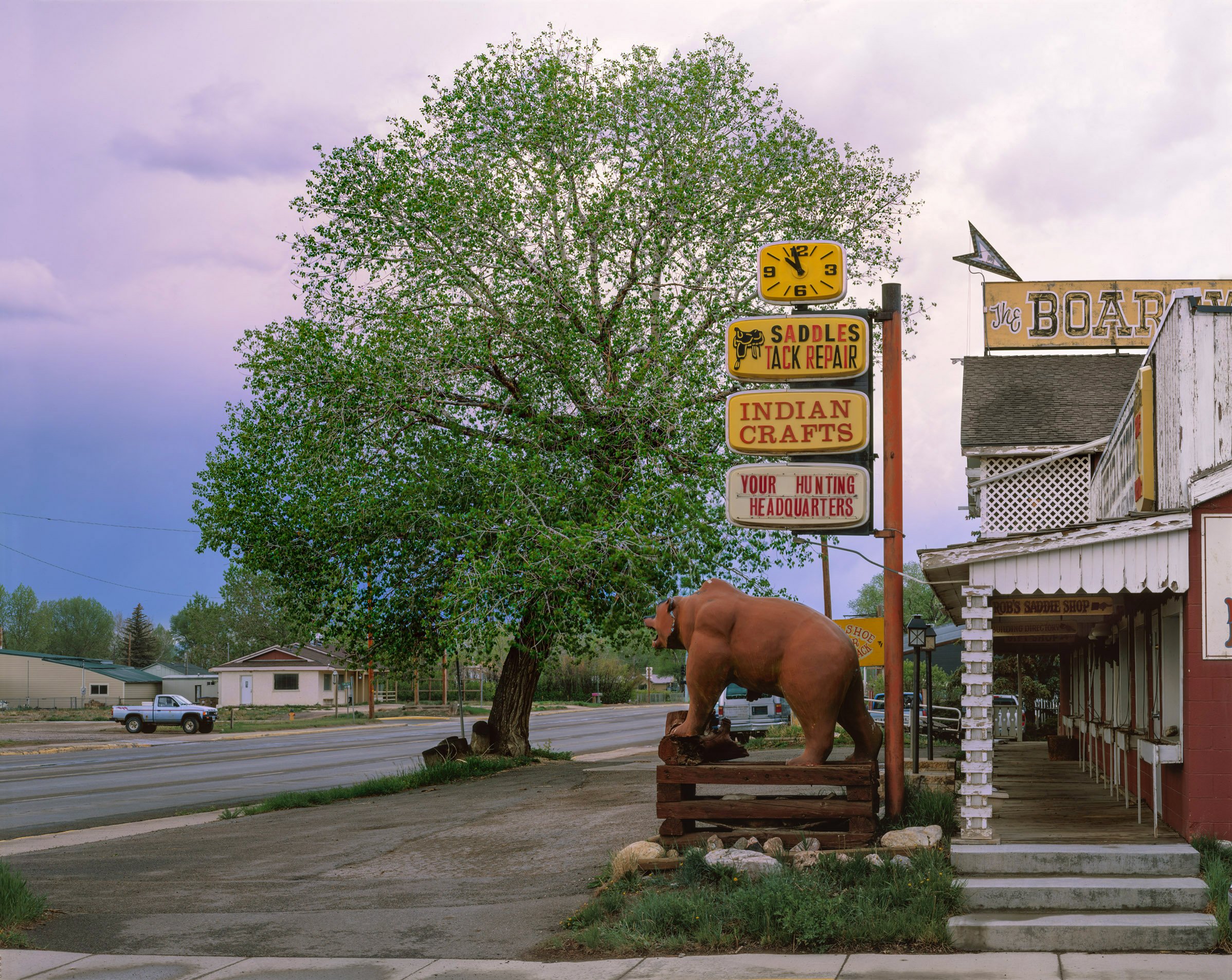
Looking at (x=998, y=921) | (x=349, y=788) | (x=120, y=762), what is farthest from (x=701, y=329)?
(x=120, y=762)

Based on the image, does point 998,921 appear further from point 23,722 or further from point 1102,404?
point 23,722

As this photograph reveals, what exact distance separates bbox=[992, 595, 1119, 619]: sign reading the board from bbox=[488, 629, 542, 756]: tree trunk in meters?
12.7

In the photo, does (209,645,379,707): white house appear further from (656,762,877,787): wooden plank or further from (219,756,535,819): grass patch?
(656,762,877,787): wooden plank

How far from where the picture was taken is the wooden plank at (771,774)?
9.93m

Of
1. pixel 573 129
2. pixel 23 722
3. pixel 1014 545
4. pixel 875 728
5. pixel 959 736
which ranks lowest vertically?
pixel 23 722

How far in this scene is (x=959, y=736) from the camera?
24172mm

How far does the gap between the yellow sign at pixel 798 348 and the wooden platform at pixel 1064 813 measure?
14.2 feet

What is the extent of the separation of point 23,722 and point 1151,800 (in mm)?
57069

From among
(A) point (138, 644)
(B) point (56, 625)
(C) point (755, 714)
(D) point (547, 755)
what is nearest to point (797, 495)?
(D) point (547, 755)

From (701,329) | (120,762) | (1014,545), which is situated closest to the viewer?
(1014,545)

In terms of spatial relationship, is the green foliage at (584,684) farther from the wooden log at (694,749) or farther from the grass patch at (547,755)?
the wooden log at (694,749)

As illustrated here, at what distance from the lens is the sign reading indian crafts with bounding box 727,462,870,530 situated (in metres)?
10.7

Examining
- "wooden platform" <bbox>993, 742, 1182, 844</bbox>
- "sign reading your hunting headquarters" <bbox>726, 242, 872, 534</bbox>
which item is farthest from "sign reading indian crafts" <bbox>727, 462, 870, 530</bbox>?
"wooden platform" <bbox>993, 742, 1182, 844</bbox>

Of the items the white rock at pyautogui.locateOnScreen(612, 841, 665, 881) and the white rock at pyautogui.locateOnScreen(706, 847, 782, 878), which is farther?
the white rock at pyautogui.locateOnScreen(612, 841, 665, 881)
